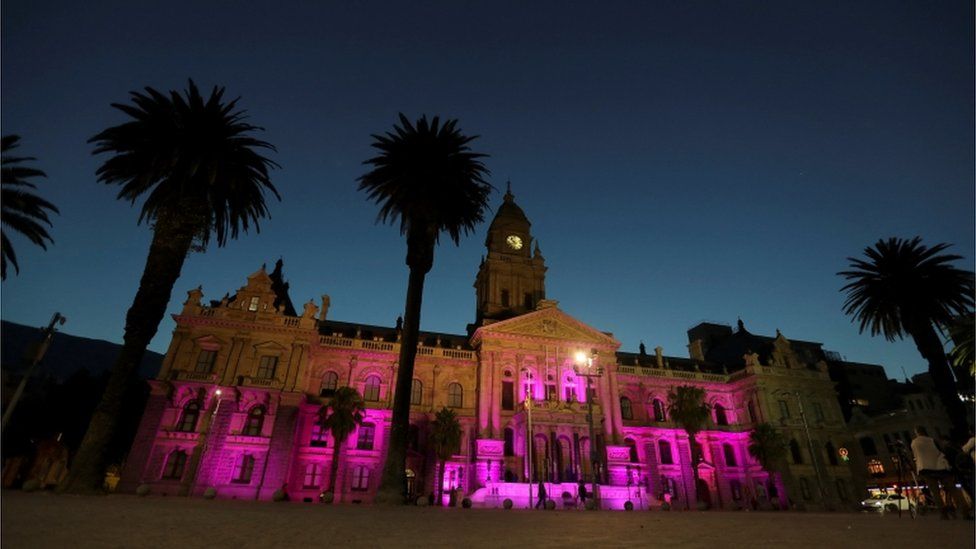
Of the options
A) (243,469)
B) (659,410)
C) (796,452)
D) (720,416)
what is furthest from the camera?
(720,416)

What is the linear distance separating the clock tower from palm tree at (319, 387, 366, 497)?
718 inches

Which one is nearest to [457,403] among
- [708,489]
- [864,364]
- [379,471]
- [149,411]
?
[379,471]

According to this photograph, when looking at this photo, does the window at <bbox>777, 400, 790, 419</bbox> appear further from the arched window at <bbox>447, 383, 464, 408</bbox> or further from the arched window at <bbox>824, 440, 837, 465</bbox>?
the arched window at <bbox>447, 383, 464, 408</bbox>

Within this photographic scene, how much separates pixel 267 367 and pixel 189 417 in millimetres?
6424

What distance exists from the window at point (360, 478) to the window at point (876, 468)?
6655 centimetres

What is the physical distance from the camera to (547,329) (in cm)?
4559

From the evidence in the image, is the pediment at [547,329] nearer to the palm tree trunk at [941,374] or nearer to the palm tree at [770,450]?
the palm tree at [770,450]

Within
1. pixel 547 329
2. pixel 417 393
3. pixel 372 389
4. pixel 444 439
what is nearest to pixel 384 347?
pixel 372 389

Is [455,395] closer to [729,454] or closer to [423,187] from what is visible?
[423,187]

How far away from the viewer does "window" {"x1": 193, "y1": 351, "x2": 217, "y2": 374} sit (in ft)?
122

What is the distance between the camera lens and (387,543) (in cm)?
662

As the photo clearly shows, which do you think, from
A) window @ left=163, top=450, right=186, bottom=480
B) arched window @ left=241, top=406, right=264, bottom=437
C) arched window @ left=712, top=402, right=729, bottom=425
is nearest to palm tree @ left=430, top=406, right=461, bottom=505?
arched window @ left=241, top=406, right=264, bottom=437

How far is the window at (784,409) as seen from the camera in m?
49.9

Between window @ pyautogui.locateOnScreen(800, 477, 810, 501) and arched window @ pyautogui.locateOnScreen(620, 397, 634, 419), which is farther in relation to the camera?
arched window @ pyautogui.locateOnScreen(620, 397, 634, 419)
